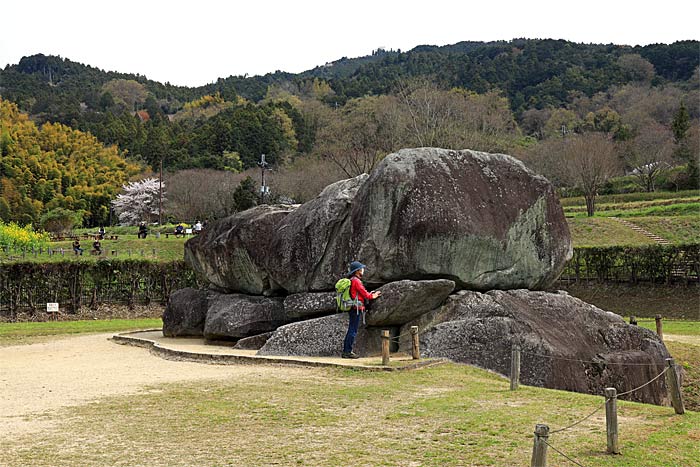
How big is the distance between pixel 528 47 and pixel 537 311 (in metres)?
134

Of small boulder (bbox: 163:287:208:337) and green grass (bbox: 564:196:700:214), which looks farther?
green grass (bbox: 564:196:700:214)

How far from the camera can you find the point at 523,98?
121 metres

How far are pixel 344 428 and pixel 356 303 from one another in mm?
6512

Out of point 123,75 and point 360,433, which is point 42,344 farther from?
point 123,75

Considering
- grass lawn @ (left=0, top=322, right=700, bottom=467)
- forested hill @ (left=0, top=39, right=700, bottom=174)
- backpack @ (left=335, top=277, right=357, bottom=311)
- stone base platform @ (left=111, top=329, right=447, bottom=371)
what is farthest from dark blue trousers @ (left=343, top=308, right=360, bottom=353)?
forested hill @ (left=0, top=39, right=700, bottom=174)

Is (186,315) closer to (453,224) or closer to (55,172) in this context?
(453,224)

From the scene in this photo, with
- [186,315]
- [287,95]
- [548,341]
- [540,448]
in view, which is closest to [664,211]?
[186,315]

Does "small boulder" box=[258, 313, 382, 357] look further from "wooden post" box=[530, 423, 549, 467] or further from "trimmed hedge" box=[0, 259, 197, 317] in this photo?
"trimmed hedge" box=[0, 259, 197, 317]

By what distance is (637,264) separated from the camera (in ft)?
126

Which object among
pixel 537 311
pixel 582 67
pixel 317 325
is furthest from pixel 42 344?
pixel 582 67

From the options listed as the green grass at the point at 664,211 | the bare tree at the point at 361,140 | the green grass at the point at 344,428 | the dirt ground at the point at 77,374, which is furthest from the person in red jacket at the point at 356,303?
the bare tree at the point at 361,140

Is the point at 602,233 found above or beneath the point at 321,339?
above

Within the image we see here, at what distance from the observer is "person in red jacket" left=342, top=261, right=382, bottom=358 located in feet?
Result: 54.9

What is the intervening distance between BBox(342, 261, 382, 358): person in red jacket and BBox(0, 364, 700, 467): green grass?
2.85 meters
